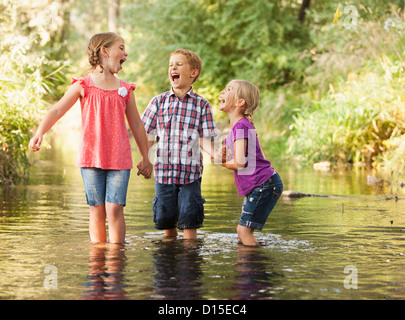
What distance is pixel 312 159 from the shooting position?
15.4 meters

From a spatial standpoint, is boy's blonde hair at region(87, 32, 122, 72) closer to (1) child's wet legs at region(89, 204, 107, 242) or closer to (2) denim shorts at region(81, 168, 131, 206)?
(2) denim shorts at region(81, 168, 131, 206)

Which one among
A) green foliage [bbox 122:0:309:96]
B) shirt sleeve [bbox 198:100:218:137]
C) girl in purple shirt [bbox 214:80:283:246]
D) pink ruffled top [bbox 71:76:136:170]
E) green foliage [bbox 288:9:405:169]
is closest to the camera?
pink ruffled top [bbox 71:76:136:170]

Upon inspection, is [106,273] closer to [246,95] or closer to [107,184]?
[107,184]

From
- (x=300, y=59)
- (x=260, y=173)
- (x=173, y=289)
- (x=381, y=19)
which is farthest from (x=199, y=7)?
(x=173, y=289)

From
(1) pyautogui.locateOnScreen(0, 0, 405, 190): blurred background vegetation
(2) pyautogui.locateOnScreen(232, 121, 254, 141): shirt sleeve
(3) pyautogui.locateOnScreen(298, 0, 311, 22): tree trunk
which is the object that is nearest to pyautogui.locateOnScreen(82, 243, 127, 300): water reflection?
(2) pyautogui.locateOnScreen(232, 121, 254, 141): shirt sleeve

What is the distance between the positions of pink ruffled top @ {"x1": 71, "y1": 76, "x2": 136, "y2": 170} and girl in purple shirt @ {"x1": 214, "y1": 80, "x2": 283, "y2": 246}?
30.3 inches

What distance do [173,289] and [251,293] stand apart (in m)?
0.46

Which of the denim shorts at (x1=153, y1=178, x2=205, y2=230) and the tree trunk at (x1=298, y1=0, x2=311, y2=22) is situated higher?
the tree trunk at (x1=298, y1=0, x2=311, y2=22)

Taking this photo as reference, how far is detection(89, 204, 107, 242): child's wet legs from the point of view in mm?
5797

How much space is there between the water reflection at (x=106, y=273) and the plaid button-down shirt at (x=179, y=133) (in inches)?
28.9

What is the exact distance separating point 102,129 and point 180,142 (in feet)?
2.20
